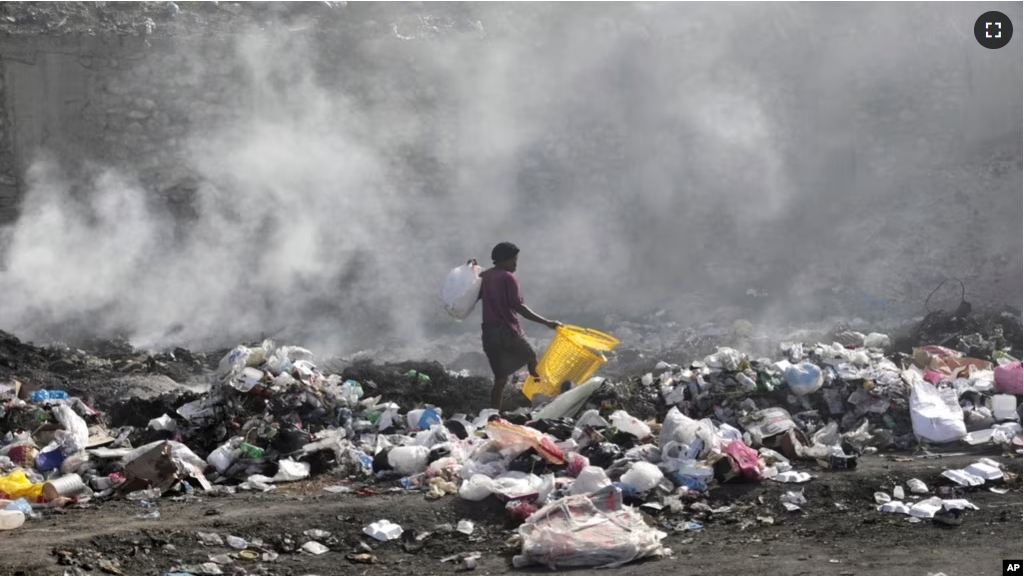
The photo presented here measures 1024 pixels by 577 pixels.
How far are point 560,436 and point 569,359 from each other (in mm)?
1130

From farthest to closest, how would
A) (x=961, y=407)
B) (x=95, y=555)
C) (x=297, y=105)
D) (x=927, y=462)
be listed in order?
1. (x=297, y=105)
2. (x=961, y=407)
3. (x=927, y=462)
4. (x=95, y=555)

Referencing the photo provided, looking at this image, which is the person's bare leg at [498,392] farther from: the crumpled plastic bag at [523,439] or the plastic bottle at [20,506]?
the plastic bottle at [20,506]

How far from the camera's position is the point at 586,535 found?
5.23 m

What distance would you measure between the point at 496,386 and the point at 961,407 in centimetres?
319

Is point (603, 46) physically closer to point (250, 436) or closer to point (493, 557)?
point (250, 436)

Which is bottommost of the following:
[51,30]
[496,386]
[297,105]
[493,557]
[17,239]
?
[493,557]

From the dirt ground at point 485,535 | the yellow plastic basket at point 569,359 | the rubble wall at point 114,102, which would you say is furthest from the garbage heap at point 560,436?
the rubble wall at point 114,102

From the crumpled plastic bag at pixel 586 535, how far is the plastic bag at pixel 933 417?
2.69 m

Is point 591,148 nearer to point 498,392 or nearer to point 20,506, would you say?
point 498,392

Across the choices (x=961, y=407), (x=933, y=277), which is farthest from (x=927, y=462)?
(x=933, y=277)

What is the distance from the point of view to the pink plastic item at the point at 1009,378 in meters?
7.71

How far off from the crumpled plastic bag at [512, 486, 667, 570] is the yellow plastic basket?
89.8 inches

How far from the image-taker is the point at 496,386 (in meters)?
8.04

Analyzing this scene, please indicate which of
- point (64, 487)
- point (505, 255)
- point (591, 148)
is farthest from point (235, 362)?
point (591, 148)
